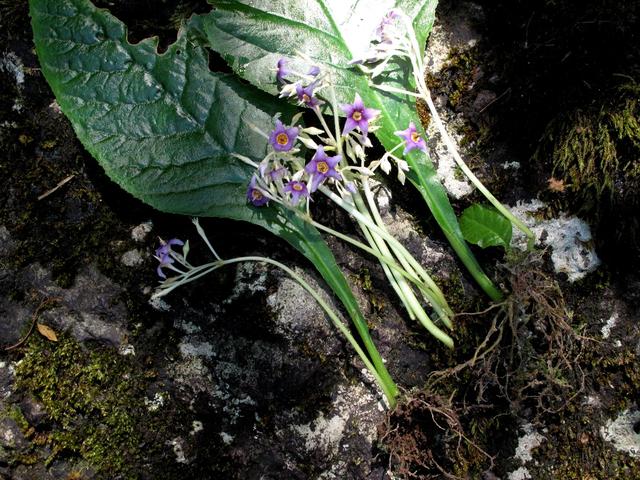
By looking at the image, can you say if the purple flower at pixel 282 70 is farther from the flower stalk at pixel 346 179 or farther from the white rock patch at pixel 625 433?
the white rock patch at pixel 625 433

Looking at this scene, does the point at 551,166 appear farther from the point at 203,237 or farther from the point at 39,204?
the point at 39,204

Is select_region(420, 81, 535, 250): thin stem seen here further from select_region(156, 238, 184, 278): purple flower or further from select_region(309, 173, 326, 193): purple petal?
select_region(156, 238, 184, 278): purple flower

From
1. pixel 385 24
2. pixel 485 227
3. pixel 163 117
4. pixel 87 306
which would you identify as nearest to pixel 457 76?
pixel 385 24

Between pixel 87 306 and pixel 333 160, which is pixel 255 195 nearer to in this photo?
pixel 333 160

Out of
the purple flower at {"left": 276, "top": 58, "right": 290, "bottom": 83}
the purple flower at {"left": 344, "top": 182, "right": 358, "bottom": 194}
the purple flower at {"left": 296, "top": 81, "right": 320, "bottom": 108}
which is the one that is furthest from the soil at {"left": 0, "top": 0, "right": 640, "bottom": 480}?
the purple flower at {"left": 276, "top": 58, "right": 290, "bottom": 83}

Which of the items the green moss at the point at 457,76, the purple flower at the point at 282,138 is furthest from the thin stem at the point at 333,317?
the green moss at the point at 457,76
